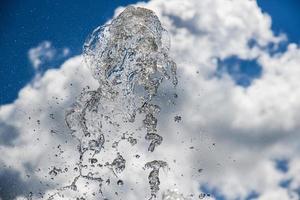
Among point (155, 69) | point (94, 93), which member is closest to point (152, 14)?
point (155, 69)

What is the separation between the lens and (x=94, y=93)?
18.7 m

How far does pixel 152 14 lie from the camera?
18.8 metres

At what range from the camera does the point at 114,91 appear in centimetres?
1831

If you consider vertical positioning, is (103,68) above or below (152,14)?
below

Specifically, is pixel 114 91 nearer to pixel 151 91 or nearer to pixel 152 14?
pixel 151 91

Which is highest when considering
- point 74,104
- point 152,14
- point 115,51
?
point 152,14

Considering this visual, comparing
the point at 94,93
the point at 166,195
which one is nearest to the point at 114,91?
the point at 94,93

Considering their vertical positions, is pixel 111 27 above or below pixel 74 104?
above

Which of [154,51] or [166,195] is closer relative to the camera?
[166,195]

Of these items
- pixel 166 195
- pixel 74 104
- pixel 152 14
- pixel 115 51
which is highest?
pixel 152 14

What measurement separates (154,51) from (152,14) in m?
1.46

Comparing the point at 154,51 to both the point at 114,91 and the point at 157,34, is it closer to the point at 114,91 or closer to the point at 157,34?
the point at 157,34

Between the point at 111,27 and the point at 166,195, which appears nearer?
the point at 166,195

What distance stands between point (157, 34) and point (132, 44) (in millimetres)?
887
